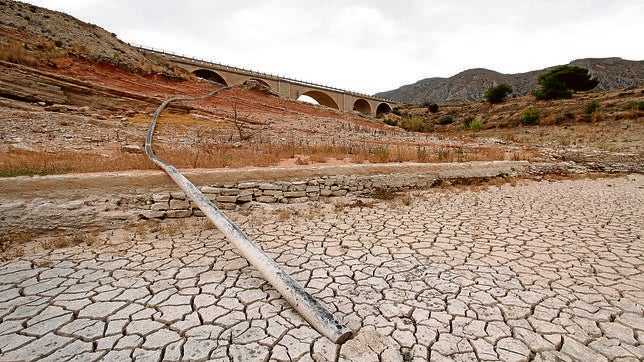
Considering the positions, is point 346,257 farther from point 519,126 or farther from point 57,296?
point 519,126

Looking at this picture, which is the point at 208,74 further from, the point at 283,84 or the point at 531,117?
the point at 531,117

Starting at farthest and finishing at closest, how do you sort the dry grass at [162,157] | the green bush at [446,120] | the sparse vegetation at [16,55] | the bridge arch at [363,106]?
the bridge arch at [363,106], the green bush at [446,120], the sparse vegetation at [16,55], the dry grass at [162,157]

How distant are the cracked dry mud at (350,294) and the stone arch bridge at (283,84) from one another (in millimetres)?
19826

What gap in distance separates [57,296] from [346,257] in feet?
9.01

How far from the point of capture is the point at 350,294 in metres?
2.60

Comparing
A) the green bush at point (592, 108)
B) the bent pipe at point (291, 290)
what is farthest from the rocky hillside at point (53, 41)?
the green bush at point (592, 108)

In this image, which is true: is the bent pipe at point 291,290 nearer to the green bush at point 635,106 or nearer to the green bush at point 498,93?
the green bush at point 635,106

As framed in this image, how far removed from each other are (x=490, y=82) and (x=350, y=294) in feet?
358

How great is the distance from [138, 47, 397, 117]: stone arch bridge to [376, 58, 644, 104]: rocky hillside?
40336mm

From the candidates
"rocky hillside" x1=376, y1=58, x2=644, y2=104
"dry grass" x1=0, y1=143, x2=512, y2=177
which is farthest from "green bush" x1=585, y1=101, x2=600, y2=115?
"rocky hillside" x1=376, y1=58, x2=644, y2=104

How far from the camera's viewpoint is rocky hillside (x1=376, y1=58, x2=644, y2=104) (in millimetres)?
68250

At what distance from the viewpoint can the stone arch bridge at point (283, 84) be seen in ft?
97.0

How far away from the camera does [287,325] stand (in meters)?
2.16

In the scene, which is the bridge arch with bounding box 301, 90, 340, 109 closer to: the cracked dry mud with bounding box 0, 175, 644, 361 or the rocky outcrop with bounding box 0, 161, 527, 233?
the rocky outcrop with bounding box 0, 161, 527, 233
